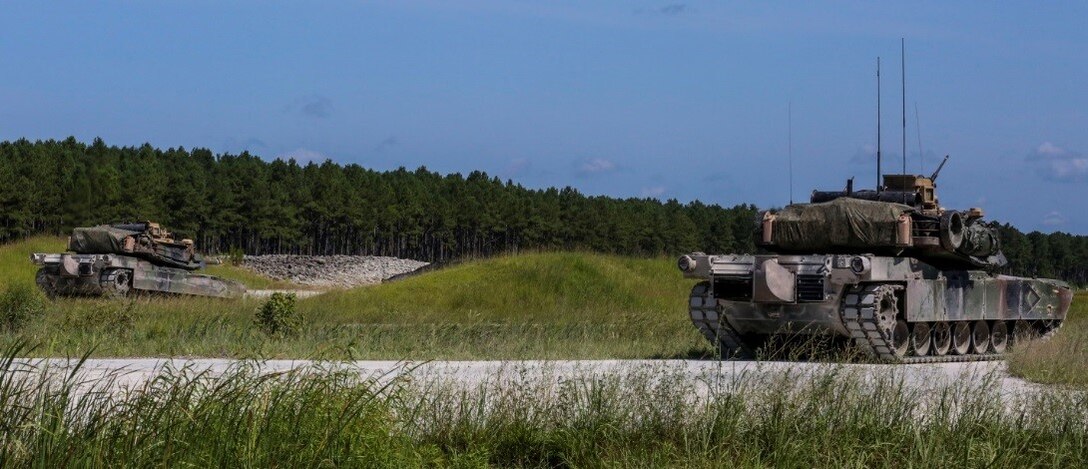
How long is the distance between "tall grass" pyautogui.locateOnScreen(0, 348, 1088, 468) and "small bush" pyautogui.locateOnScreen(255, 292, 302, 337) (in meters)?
10.3

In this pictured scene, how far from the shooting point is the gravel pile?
6712cm

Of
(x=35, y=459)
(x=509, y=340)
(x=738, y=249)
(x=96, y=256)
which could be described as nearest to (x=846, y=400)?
(x=35, y=459)

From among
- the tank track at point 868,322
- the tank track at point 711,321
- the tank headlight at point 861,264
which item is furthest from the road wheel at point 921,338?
the tank track at point 711,321

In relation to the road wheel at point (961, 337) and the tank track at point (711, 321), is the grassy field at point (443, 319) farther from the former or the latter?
the road wheel at point (961, 337)

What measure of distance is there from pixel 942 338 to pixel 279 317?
979cm

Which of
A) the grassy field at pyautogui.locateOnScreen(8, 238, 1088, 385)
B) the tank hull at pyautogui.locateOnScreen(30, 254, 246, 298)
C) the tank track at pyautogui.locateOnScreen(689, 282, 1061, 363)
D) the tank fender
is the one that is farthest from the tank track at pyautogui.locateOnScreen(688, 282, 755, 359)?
the tank hull at pyautogui.locateOnScreen(30, 254, 246, 298)

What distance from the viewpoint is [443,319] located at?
1094 inches

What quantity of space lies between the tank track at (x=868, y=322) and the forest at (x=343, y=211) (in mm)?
58465

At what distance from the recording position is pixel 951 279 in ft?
63.9

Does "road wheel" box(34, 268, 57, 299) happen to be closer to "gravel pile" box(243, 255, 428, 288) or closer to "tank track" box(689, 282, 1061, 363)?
"tank track" box(689, 282, 1061, 363)

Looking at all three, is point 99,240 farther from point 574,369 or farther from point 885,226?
point 574,369

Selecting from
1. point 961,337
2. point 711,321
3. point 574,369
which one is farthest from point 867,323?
point 574,369

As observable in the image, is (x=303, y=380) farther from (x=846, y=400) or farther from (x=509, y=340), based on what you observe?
(x=509, y=340)

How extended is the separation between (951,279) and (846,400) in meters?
9.89
